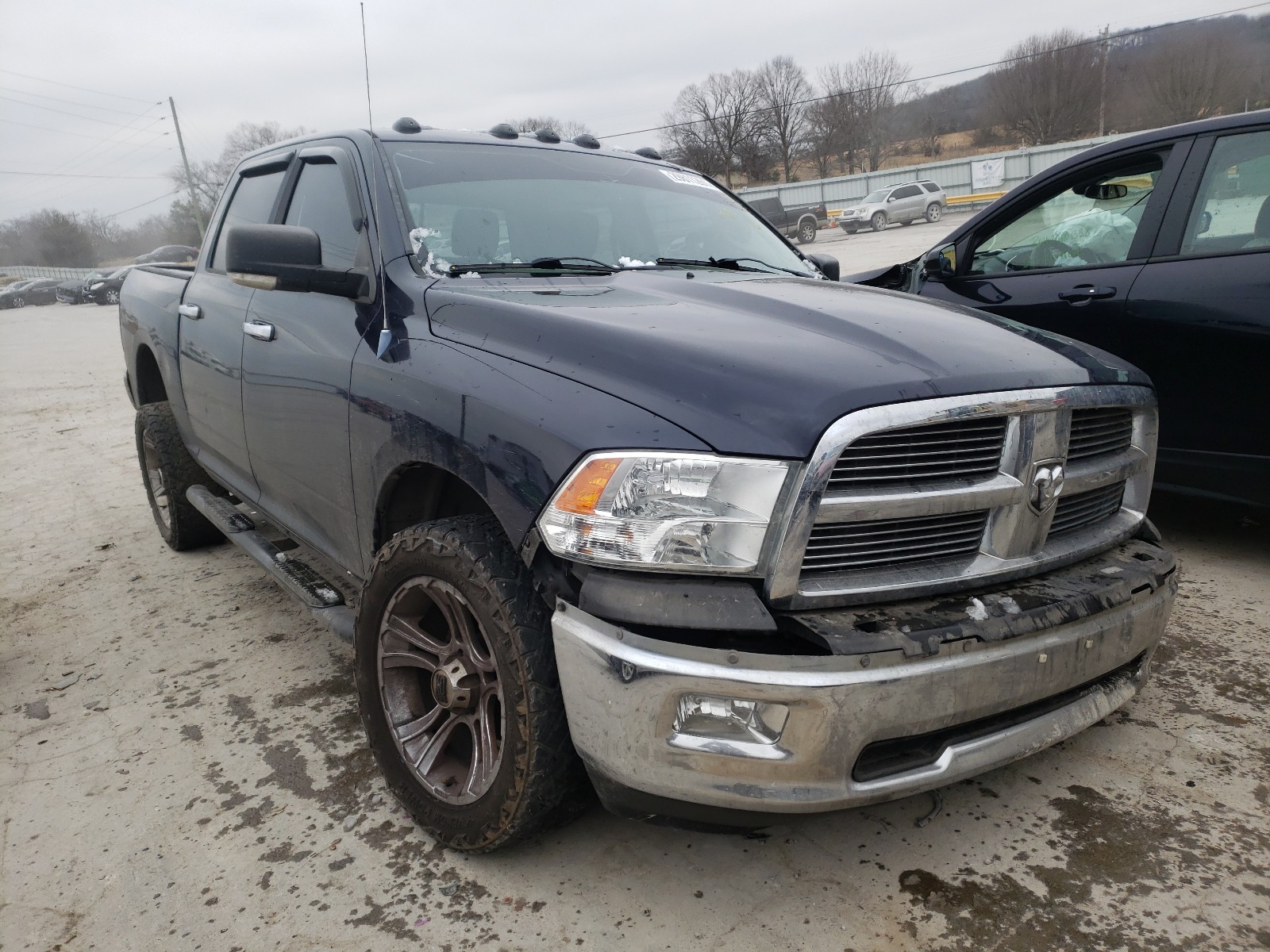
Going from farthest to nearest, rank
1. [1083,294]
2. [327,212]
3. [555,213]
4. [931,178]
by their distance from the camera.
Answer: [931,178] → [1083,294] → [327,212] → [555,213]

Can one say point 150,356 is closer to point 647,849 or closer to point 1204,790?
point 647,849

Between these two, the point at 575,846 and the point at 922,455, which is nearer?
the point at 922,455

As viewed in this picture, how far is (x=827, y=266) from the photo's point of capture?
3678 mm

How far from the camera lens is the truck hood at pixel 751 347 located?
5.78 feet

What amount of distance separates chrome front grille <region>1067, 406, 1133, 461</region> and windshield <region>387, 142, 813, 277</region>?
A: 1.36 metres

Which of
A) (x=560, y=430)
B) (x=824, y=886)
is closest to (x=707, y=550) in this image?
(x=560, y=430)

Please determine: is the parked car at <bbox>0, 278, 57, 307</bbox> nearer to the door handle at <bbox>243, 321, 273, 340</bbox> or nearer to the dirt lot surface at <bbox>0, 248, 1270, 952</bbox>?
the door handle at <bbox>243, 321, 273, 340</bbox>

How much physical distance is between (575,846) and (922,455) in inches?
49.7

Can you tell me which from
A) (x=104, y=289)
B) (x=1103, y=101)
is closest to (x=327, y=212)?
(x=104, y=289)

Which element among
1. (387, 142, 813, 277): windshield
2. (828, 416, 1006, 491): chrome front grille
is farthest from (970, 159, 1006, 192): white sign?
(828, 416, 1006, 491): chrome front grille

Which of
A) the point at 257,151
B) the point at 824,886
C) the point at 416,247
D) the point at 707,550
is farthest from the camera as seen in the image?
the point at 257,151

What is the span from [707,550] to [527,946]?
950 millimetres

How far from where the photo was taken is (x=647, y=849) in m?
2.21

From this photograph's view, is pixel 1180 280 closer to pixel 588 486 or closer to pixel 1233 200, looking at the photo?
pixel 1233 200
